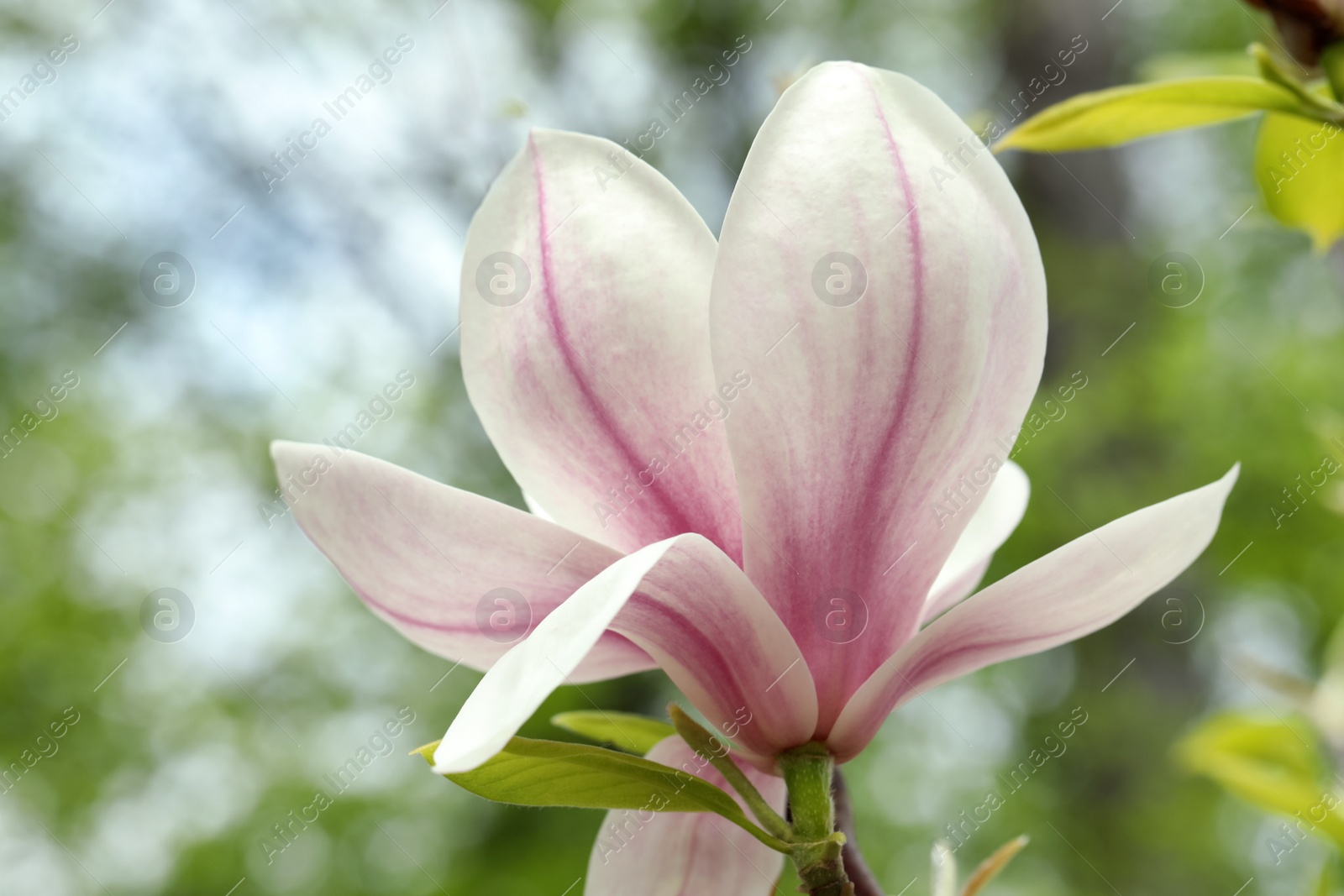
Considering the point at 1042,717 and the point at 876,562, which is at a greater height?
the point at 876,562

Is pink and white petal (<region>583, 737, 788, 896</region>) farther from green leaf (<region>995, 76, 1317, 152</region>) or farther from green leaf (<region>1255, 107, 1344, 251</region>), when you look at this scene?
green leaf (<region>1255, 107, 1344, 251</region>)

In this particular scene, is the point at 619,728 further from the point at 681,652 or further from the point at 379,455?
the point at 379,455

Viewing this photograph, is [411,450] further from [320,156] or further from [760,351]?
[760,351]

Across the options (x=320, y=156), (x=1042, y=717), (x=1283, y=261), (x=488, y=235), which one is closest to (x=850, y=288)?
(x=488, y=235)

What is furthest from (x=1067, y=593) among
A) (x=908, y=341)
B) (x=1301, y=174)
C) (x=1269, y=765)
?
(x=1269, y=765)

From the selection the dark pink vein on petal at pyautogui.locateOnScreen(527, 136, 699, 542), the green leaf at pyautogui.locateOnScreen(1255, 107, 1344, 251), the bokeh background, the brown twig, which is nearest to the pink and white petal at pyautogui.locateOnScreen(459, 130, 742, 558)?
the dark pink vein on petal at pyautogui.locateOnScreen(527, 136, 699, 542)
